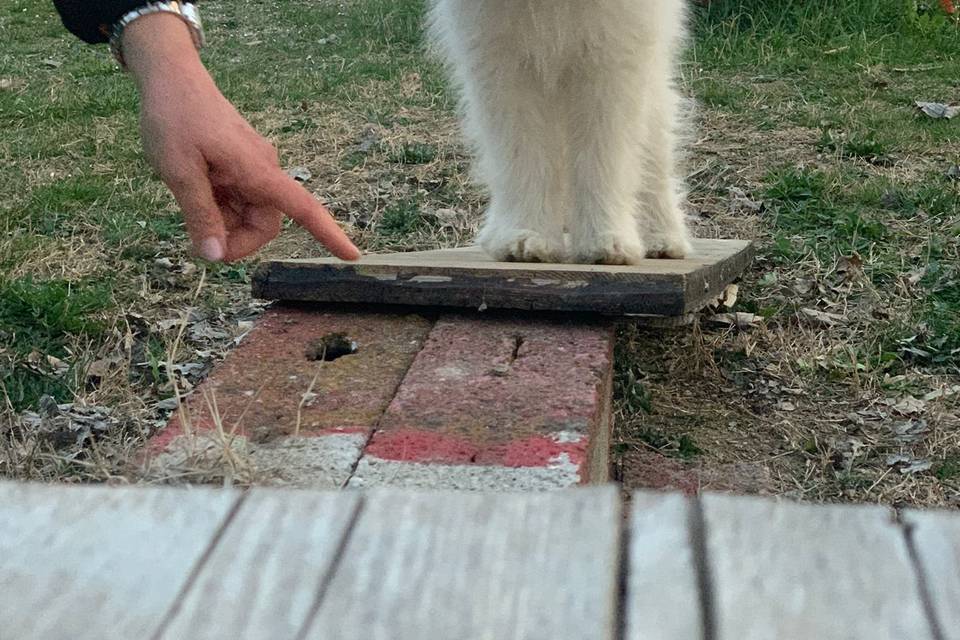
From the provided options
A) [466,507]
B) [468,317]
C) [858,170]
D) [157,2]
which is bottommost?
[858,170]

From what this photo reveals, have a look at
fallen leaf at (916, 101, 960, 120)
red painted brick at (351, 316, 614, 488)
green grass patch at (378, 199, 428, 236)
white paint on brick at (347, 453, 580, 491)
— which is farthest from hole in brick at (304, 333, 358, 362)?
fallen leaf at (916, 101, 960, 120)

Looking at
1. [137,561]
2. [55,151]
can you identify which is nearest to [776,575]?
[137,561]

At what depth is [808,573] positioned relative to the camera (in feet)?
3.08

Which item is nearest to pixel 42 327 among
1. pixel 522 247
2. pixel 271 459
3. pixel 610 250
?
pixel 522 247

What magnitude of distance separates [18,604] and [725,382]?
234 cm

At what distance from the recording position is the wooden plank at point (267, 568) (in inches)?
34.9

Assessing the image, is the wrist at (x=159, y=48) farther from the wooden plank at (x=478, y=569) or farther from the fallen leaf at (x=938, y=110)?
the fallen leaf at (x=938, y=110)

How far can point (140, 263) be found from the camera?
3725mm

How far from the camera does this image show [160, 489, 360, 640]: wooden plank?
886 millimetres

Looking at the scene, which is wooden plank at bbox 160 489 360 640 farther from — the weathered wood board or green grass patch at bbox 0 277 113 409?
green grass patch at bbox 0 277 113 409

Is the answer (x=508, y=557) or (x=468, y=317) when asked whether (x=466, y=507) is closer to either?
(x=508, y=557)

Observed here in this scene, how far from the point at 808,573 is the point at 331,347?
1.55m

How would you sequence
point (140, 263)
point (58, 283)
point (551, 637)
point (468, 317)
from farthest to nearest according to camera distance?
point (140, 263)
point (58, 283)
point (468, 317)
point (551, 637)

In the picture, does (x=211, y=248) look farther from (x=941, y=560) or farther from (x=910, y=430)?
(x=910, y=430)
